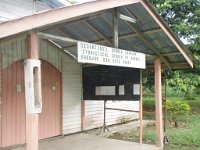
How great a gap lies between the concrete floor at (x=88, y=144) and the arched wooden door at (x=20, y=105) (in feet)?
1.21

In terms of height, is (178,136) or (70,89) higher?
(70,89)

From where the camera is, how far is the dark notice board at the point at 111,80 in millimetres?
8375

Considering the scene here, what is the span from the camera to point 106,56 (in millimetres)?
5770

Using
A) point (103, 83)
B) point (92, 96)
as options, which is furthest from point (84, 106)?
point (103, 83)

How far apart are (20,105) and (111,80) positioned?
2.72 meters

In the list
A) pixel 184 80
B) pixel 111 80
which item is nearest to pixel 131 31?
pixel 111 80

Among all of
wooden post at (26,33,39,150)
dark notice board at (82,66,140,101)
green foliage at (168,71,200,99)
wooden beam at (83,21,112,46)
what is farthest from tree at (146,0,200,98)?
wooden post at (26,33,39,150)

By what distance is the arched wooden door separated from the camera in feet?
25.4

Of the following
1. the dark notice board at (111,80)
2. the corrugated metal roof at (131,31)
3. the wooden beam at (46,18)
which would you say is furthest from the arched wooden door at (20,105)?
the wooden beam at (46,18)

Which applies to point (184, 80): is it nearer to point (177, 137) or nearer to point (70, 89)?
point (177, 137)

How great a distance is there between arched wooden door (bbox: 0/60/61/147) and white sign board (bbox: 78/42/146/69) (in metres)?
3.28

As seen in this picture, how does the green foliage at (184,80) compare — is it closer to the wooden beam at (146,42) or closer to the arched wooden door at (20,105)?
the wooden beam at (146,42)

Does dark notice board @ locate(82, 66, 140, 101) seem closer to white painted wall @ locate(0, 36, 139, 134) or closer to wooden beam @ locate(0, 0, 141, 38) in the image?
white painted wall @ locate(0, 36, 139, 134)

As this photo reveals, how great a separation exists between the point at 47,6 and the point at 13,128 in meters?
3.66
